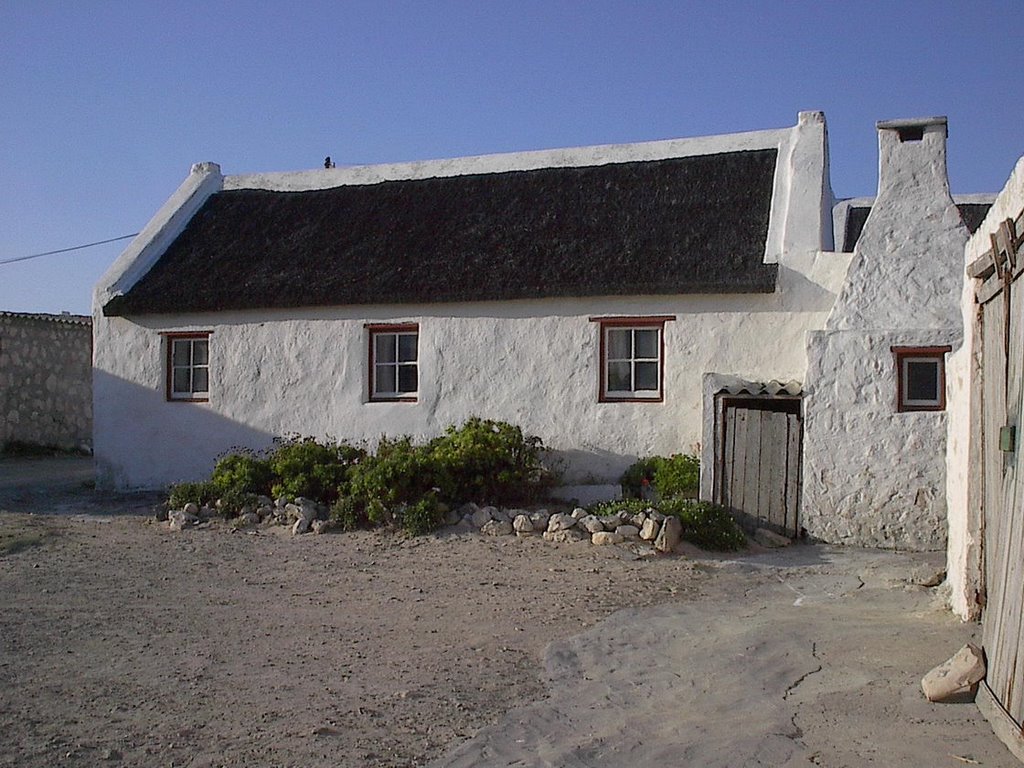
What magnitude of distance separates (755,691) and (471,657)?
1.89 meters

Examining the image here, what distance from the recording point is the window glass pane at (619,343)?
1400 centimetres

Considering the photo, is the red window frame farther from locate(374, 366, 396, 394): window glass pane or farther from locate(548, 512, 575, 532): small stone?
locate(548, 512, 575, 532): small stone

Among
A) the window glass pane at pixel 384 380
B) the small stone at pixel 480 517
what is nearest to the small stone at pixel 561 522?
the small stone at pixel 480 517

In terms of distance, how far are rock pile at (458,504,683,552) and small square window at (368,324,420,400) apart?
11.6 feet

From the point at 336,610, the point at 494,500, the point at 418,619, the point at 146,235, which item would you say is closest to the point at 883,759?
the point at 418,619

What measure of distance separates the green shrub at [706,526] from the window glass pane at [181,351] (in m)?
8.72

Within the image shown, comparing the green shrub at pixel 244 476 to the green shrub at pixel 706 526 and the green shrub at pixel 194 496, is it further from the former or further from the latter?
the green shrub at pixel 706 526

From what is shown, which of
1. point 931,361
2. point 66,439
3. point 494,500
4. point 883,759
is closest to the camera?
point 883,759

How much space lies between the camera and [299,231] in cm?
1700

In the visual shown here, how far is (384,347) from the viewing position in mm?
15352

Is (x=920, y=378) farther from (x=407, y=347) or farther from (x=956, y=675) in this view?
(x=407, y=347)

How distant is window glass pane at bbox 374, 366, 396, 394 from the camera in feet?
50.3

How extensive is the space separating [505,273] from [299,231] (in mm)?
4405

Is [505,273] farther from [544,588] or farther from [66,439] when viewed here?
[66,439]
